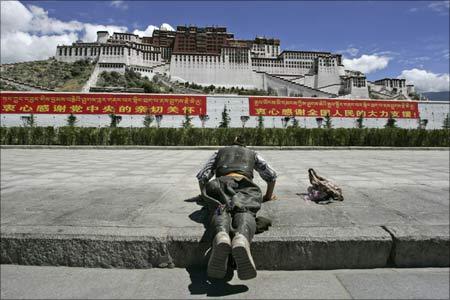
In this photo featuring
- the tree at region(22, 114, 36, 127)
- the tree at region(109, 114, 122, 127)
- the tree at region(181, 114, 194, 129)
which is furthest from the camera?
the tree at region(109, 114, 122, 127)

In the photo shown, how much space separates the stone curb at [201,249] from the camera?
99.3 inches

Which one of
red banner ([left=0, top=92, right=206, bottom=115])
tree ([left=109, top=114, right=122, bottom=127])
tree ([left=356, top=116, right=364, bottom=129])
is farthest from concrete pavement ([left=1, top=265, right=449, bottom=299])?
tree ([left=356, top=116, right=364, bottom=129])

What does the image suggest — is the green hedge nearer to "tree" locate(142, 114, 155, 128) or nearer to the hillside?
"tree" locate(142, 114, 155, 128)

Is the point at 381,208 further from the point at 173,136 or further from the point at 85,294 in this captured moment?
the point at 173,136

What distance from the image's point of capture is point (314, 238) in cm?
254

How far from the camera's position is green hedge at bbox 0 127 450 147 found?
13.1 meters

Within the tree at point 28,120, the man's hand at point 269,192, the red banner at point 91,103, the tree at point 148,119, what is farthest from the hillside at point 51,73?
the man's hand at point 269,192

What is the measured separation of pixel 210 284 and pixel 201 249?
0.32m

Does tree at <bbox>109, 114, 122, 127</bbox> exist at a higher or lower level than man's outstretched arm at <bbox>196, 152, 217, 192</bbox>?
higher

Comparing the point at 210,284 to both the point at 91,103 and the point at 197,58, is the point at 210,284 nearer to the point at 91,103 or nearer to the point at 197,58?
the point at 91,103

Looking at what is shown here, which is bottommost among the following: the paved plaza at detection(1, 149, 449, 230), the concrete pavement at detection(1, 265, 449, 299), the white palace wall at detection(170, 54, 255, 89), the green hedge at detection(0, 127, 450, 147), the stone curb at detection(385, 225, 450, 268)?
the concrete pavement at detection(1, 265, 449, 299)

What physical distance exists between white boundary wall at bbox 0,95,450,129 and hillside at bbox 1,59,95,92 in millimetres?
37746

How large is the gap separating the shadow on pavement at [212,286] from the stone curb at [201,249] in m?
0.19

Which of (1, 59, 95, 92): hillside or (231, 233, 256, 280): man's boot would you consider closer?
(231, 233, 256, 280): man's boot
